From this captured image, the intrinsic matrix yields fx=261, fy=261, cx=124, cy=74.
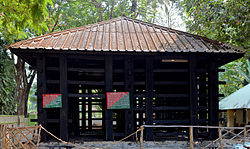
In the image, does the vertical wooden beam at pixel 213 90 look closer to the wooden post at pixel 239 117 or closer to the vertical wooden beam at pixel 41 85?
the vertical wooden beam at pixel 41 85

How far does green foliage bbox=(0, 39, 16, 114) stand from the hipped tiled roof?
977 centimetres

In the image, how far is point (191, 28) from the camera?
496 inches

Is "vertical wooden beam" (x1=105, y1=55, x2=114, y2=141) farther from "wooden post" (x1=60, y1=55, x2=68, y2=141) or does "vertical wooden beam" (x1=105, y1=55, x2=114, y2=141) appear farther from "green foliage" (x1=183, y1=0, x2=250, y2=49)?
"green foliage" (x1=183, y1=0, x2=250, y2=49)

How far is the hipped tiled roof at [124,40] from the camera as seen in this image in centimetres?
807

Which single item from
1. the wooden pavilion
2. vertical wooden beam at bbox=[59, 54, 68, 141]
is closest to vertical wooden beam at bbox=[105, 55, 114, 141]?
the wooden pavilion

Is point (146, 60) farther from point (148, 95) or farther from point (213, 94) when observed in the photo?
point (213, 94)

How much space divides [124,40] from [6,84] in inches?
456

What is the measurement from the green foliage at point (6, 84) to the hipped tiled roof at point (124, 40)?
9.77 meters

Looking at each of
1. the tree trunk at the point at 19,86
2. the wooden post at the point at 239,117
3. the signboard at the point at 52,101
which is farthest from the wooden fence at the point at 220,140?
the tree trunk at the point at 19,86

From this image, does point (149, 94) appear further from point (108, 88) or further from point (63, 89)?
point (63, 89)

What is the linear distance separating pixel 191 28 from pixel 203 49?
4.61m

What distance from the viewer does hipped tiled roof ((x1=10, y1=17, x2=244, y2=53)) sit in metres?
8.07

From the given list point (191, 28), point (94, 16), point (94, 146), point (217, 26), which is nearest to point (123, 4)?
point (94, 16)

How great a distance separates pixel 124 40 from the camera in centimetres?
889
